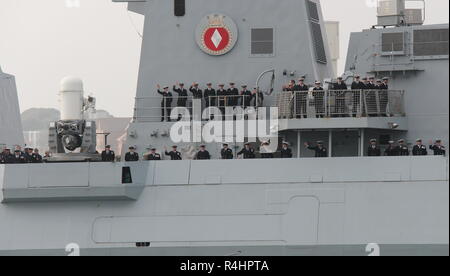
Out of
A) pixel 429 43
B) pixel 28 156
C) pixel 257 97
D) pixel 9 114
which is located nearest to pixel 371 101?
pixel 429 43

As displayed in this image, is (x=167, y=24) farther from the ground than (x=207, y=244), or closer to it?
farther from the ground

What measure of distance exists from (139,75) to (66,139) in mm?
2977

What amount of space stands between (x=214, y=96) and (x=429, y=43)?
16.3ft

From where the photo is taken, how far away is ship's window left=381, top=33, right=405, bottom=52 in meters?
26.1

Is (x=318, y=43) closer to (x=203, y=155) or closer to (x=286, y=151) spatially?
(x=286, y=151)

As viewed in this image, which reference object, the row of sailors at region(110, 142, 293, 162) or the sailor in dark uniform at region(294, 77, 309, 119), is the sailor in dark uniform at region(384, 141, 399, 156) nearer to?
the sailor in dark uniform at region(294, 77, 309, 119)

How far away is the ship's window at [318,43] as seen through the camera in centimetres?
2712

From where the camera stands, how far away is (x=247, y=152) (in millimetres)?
25297

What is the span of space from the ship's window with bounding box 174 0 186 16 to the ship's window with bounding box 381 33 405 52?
4688 millimetres

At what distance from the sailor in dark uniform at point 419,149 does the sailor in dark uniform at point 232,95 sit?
13.9 ft
